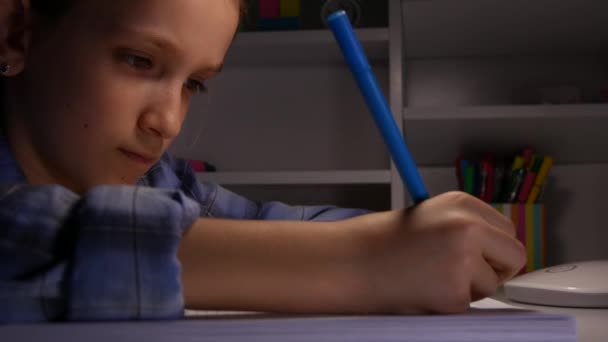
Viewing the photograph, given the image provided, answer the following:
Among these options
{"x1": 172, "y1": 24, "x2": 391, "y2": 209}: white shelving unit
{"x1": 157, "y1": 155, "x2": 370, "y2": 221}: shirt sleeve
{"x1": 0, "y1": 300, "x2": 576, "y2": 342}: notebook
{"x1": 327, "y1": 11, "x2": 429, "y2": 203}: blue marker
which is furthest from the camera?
{"x1": 172, "y1": 24, "x2": 391, "y2": 209}: white shelving unit

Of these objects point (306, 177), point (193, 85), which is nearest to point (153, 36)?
point (193, 85)

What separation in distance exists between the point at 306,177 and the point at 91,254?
744mm

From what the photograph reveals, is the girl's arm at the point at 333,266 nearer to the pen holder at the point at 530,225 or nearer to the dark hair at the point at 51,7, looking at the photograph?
the dark hair at the point at 51,7

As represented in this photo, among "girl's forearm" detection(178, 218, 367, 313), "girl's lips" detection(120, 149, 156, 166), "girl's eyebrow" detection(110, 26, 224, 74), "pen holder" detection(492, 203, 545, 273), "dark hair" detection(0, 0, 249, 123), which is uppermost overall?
"dark hair" detection(0, 0, 249, 123)

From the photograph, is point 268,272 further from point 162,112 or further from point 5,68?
point 5,68

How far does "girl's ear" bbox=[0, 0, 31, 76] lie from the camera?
448 millimetres

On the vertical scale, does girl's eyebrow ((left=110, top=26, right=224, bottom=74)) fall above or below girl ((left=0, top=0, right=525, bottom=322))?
above

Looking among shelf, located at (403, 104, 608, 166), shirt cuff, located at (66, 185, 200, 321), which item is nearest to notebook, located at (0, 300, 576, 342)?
shirt cuff, located at (66, 185, 200, 321)

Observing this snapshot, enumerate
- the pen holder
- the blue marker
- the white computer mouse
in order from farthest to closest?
the pen holder, the white computer mouse, the blue marker

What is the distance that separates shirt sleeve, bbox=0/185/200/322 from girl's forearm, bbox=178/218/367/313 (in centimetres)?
3

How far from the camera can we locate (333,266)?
30cm

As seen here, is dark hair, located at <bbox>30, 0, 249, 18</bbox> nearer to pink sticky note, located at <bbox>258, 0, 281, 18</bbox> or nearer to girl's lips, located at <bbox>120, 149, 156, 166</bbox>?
girl's lips, located at <bbox>120, 149, 156, 166</bbox>

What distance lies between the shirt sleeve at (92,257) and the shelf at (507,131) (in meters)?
0.71

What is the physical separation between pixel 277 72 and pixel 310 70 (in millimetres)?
73
